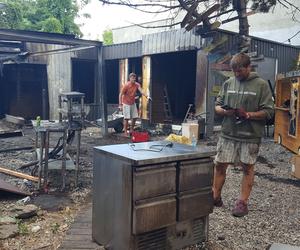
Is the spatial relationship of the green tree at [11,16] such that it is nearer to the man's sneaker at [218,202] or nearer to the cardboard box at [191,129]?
the cardboard box at [191,129]

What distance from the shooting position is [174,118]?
1611cm

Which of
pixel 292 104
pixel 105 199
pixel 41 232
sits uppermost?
pixel 292 104

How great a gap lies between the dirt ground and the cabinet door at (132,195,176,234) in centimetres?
63

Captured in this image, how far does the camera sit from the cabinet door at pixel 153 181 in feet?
10.3

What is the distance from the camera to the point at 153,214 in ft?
10.6

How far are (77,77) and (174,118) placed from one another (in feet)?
18.1

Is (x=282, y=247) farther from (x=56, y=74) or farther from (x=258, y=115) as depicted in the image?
(x=56, y=74)

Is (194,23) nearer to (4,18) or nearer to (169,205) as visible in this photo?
(169,205)

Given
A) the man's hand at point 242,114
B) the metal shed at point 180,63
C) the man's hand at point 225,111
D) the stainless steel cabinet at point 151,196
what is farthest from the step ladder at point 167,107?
the stainless steel cabinet at point 151,196

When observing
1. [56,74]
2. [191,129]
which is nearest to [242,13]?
[191,129]

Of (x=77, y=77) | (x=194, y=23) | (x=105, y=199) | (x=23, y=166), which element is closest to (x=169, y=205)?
(x=105, y=199)

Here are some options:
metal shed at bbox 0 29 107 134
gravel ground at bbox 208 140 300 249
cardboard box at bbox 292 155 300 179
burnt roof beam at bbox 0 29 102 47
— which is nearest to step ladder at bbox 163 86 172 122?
metal shed at bbox 0 29 107 134

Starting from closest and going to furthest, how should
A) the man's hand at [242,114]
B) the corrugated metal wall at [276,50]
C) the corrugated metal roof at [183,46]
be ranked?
1. the man's hand at [242,114]
2. the corrugated metal roof at [183,46]
3. the corrugated metal wall at [276,50]

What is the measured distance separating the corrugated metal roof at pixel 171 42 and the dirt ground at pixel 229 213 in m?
5.66
